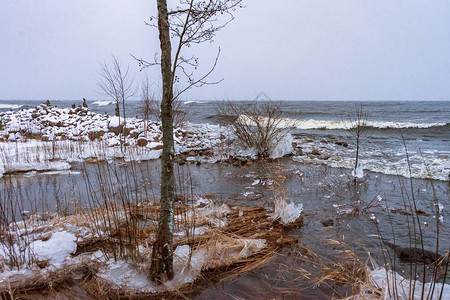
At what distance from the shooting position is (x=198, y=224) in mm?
4367

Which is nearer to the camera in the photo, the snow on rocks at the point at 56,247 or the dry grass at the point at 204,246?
the dry grass at the point at 204,246

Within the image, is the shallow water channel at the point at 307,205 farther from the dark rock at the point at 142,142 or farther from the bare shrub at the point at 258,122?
the dark rock at the point at 142,142

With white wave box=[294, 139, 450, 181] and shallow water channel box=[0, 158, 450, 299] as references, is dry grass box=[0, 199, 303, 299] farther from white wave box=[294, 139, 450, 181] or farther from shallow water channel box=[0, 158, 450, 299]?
white wave box=[294, 139, 450, 181]

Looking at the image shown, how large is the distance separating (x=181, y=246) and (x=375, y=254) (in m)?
2.43

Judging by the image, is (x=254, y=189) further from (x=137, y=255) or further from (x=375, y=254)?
(x=137, y=255)

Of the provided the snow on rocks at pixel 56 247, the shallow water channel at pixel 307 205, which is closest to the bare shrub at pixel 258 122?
the shallow water channel at pixel 307 205

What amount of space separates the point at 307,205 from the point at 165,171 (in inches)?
144

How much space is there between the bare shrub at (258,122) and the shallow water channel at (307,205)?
1105mm

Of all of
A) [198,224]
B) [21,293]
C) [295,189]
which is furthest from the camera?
[295,189]

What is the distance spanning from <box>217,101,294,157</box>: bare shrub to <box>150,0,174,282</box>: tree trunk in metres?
7.31

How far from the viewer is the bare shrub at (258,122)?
994cm

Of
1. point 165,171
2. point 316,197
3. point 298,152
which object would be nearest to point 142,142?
point 298,152

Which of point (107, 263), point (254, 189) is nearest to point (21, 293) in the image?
point (107, 263)

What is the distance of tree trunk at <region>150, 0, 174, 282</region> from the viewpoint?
248cm
